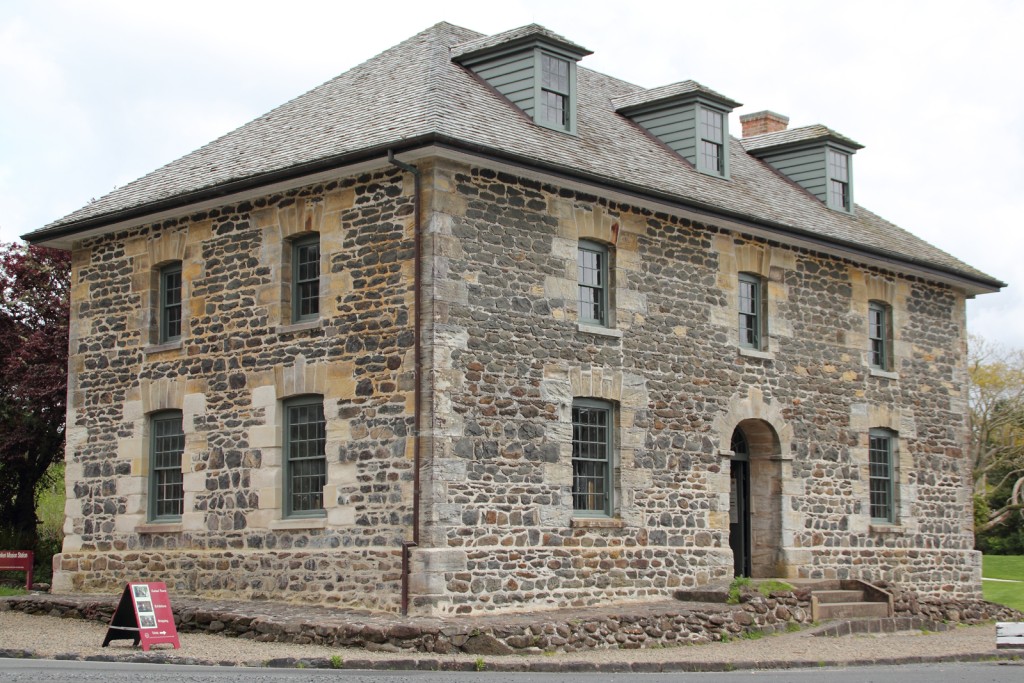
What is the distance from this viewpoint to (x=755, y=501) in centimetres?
2305

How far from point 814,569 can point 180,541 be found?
1038 cm

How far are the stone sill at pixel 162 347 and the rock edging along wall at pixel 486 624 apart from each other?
12.6ft

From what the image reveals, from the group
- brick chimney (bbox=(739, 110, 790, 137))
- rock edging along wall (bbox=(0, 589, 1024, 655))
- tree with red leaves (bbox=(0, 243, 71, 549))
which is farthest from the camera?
brick chimney (bbox=(739, 110, 790, 137))

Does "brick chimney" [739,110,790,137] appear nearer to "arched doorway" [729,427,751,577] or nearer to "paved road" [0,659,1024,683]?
"arched doorway" [729,427,751,577]

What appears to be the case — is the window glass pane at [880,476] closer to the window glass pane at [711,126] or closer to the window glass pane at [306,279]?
the window glass pane at [711,126]

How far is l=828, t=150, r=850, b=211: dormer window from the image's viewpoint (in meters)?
27.1

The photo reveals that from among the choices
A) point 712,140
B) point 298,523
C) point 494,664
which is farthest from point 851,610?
point 298,523

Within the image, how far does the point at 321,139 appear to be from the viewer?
2030cm

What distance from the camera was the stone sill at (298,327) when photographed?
1944cm

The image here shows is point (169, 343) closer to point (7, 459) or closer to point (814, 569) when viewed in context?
point (7, 459)

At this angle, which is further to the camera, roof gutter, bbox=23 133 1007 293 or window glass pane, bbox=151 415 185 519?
window glass pane, bbox=151 415 185 519

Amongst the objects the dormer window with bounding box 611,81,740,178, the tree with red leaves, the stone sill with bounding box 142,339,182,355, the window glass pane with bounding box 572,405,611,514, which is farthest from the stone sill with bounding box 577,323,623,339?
the tree with red leaves

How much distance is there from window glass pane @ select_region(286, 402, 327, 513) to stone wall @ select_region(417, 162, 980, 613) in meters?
2.32

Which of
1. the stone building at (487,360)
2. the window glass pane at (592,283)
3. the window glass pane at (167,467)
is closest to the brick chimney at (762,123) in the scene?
the stone building at (487,360)
